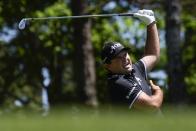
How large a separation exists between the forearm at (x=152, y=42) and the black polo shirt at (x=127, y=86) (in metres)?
0.64

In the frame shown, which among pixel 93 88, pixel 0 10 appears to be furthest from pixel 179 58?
pixel 0 10

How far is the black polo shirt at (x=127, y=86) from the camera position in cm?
491

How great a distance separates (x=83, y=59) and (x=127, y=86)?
14656mm

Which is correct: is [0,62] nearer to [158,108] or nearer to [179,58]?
[179,58]

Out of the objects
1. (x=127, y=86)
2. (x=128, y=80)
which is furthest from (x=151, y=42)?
(x=127, y=86)

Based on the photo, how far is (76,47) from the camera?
1986cm

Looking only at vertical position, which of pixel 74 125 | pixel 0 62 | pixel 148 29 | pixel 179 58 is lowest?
pixel 74 125

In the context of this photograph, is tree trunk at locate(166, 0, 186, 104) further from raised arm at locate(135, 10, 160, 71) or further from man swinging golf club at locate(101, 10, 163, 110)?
man swinging golf club at locate(101, 10, 163, 110)

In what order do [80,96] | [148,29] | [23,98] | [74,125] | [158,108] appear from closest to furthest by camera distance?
1. [74,125]
2. [158,108]
3. [148,29]
4. [80,96]
5. [23,98]

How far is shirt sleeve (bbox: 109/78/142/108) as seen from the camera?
192 inches

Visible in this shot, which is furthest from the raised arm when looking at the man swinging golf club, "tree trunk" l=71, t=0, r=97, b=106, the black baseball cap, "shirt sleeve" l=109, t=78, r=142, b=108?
"tree trunk" l=71, t=0, r=97, b=106

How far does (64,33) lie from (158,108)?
2130cm

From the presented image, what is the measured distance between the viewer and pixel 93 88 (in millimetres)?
19484

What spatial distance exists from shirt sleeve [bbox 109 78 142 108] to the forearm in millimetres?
884
